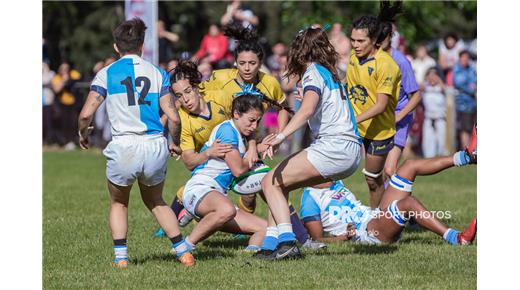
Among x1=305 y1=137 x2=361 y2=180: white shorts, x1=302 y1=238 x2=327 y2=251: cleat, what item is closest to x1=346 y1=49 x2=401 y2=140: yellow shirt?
x1=302 y1=238 x2=327 y2=251: cleat

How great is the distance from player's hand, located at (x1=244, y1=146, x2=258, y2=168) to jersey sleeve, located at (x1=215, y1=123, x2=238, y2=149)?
159 mm

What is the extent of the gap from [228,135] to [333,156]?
936 millimetres

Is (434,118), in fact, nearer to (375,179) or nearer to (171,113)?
(375,179)

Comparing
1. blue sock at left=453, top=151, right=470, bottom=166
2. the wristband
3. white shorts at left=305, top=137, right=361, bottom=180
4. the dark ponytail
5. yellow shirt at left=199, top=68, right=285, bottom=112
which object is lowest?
blue sock at left=453, top=151, right=470, bottom=166

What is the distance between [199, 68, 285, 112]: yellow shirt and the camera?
888 centimetres

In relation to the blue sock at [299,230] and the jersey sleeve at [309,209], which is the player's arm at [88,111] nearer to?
the blue sock at [299,230]

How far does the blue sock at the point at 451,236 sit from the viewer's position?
8.72m

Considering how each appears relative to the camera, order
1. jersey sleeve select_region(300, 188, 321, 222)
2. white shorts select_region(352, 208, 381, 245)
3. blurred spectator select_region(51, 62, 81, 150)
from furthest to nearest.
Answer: blurred spectator select_region(51, 62, 81, 150), jersey sleeve select_region(300, 188, 321, 222), white shorts select_region(352, 208, 381, 245)

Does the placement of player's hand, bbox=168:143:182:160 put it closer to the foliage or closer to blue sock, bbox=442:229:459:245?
blue sock, bbox=442:229:459:245

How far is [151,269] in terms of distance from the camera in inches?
290

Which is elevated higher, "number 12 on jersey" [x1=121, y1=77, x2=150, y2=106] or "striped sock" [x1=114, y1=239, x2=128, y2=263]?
"number 12 on jersey" [x1=121, y1=77, x2=150, y2=106]

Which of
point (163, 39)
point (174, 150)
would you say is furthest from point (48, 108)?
point (174, 150)

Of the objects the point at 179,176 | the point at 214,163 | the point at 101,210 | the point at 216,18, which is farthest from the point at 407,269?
the point at 216,18

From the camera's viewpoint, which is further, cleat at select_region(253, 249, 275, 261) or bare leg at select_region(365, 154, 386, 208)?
bare leg at select_region(365, 154, 386, 208)
